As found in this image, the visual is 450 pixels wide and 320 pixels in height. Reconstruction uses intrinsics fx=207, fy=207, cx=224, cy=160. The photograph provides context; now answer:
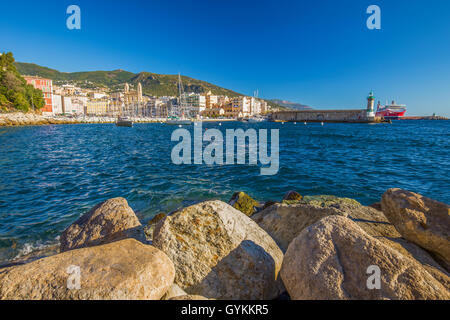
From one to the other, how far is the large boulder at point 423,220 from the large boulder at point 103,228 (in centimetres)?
455

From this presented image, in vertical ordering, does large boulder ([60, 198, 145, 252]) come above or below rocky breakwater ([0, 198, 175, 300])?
below

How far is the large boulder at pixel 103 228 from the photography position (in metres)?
3.81

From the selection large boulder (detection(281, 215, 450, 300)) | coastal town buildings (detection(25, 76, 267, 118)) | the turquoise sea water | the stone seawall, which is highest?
coastal town buildings (detection(25, 76, 267, 118))

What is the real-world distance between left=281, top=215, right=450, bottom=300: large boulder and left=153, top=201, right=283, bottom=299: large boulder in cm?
52

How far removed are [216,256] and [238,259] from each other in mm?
331

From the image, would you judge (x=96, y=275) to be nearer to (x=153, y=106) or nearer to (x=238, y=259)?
(x=238, y=259)

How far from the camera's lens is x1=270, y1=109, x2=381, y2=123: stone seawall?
92.8 meters

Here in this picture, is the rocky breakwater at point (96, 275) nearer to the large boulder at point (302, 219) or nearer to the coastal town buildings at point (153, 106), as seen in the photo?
the large boulder at point (302, 219)

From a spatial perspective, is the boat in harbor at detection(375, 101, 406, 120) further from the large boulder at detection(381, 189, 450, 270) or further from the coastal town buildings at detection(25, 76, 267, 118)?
the large boulder at detection(381, 189, 450, 270)

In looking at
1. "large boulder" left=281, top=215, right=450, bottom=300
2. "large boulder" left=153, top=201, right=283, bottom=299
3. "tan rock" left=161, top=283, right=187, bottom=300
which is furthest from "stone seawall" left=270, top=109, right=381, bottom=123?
"tan rock" left=161, top=283, right=187, bottom=300

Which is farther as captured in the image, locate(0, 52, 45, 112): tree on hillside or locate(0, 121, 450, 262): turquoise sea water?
locate(0, 52, 45, 112): tree on hillside

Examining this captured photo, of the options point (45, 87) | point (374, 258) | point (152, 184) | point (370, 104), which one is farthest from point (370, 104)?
point (45, 87)

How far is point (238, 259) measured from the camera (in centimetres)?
308
